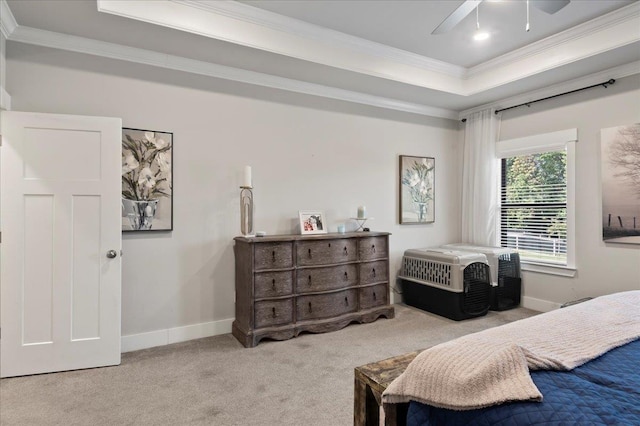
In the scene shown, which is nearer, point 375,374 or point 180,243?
point 375,374

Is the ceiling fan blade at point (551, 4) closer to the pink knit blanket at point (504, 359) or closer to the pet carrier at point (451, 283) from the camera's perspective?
the pink knit blanket at point (504, 359)

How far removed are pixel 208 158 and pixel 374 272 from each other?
2.10 metres

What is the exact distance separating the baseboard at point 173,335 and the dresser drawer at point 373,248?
153 centimetres

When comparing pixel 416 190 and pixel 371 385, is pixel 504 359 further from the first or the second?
pixel 416 190

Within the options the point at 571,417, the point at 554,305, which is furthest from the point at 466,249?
the point at 571,417

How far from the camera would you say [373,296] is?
3.74 metres

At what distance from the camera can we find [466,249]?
13.7 ft

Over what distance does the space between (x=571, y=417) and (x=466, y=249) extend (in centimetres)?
351

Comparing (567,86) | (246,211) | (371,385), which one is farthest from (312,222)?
(567,86)

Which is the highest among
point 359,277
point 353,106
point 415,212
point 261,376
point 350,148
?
point 353,106

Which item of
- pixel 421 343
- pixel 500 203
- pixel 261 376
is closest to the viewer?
pixel 261 376

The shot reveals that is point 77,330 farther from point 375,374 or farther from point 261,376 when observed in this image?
point 375,374

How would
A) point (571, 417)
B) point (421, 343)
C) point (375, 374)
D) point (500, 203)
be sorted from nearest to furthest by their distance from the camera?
1. point (571, 417)
2. point (375, 374)
3. point (421, 343)
4. point (500, 203)

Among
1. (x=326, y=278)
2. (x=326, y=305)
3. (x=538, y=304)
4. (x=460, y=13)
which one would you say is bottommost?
(x=538, y=304)
